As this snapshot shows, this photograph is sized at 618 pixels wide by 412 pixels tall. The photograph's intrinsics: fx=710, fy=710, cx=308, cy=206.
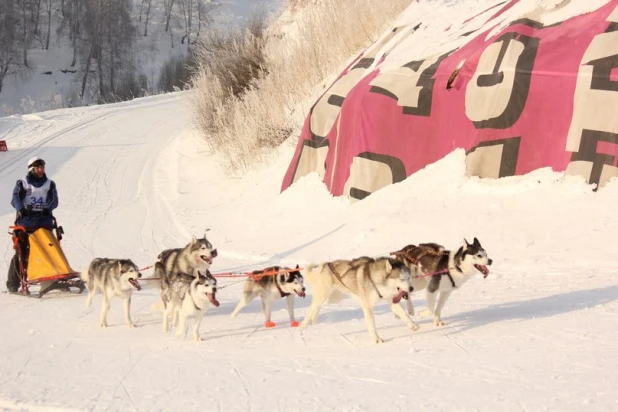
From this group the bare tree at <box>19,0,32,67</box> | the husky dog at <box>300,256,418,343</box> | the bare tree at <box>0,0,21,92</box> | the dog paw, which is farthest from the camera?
the bare tree at <box>19,0,32,67</box>

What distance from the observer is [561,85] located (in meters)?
11.0

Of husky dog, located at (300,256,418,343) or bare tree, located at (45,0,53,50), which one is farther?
bare tree, located at (45,0,53,50)

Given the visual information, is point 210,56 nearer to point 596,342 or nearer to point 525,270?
point 525,270

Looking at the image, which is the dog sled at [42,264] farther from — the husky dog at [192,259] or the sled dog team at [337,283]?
the husky dog at [192,259]

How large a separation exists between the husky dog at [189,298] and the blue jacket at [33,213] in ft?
9.94

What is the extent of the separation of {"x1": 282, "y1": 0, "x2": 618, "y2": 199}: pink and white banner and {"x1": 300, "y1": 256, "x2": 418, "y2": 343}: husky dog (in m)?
5.23

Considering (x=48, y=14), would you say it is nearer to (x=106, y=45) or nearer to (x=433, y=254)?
(x=106, y=45)

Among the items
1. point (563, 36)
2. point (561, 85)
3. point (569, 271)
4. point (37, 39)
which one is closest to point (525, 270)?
point (569, 271)

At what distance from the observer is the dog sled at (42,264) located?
30.1 ft

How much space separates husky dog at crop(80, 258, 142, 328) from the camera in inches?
302

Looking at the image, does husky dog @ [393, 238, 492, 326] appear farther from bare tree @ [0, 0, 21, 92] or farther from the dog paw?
bare tree @ [0, 0, 21, 92]

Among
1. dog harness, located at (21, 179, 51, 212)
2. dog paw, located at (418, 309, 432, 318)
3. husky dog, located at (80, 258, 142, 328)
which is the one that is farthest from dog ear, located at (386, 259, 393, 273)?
dog harness, located at (21, 179, 51, 212)

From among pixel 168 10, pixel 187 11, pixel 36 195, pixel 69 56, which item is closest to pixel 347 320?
pixel 36 195

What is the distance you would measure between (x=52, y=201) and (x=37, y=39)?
166ft
